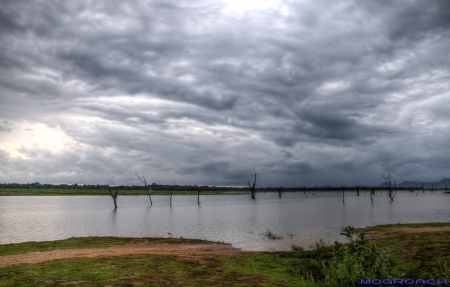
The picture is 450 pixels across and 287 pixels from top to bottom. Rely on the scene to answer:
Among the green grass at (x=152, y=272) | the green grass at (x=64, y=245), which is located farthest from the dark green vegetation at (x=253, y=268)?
the green grass at (x=64, y=245)

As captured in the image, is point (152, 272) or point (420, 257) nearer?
point (152, 272)

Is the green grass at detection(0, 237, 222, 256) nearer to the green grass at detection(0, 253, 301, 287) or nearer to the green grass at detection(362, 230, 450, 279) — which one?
the green grass at detection(0, 253, 301, 287)

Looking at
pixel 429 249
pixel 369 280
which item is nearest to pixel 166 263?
pixel 369 280

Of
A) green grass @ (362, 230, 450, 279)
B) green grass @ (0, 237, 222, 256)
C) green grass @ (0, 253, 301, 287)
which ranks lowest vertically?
green grass @ (0, 237, 222, 256)

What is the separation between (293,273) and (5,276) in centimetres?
1233

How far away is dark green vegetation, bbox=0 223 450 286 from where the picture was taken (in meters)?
10.0

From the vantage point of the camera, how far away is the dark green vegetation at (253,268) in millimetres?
10031

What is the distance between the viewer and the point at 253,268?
621 inches

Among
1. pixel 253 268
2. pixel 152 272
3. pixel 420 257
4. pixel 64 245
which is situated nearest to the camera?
pixel 152 272

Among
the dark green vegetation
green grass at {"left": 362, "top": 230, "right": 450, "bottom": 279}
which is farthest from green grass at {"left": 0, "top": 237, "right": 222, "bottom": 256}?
green grass at {"left": 362, "top": 230, "right": 450, "bottom": 279}

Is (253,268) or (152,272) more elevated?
(152,272)

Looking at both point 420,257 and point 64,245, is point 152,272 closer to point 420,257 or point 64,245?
point 420,257

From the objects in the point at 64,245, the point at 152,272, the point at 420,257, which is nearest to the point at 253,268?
the point at 152,272

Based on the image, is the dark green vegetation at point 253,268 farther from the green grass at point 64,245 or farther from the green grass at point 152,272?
the green grass at point 64,245
